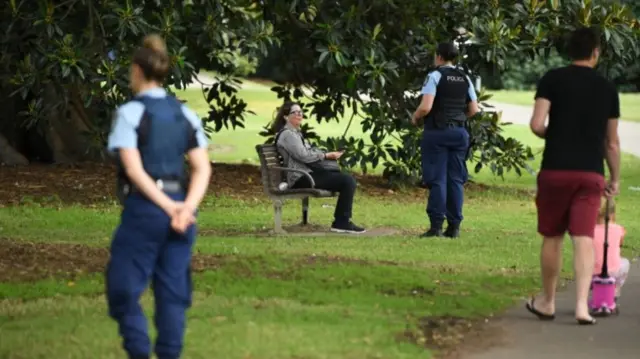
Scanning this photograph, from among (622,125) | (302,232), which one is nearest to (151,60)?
(302,232)

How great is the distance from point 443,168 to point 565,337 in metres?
5.37

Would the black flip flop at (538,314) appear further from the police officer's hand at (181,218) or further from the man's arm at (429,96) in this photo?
the man's arm at (429,96)

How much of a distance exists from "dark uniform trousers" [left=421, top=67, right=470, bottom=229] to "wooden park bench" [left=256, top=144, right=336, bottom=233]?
1.20 meters

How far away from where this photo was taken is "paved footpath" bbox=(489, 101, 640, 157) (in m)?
34.6

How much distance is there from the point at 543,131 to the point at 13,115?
14.6m

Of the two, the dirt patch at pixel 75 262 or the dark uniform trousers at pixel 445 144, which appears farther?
the dark uniform trousers at pixel 445 144

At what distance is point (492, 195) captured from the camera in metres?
21.5

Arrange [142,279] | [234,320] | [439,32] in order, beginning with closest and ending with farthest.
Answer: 1. [142,279]
2. [234,320]
3. [439,32]

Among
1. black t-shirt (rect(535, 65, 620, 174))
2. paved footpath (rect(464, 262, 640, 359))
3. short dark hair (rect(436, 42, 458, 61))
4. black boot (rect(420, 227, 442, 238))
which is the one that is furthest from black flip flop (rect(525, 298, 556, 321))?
black boot (rect(420, 227, 442, 238))

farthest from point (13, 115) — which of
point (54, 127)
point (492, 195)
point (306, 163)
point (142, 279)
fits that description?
point (142, 279)

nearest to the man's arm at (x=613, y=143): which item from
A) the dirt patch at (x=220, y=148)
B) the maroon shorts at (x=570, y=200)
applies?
the maroon shorts at (x=570, y=200)

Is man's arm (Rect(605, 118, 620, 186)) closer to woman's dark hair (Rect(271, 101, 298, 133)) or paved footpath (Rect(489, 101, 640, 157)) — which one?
woman's dark hair (Rect(271, 101, 298, 133))

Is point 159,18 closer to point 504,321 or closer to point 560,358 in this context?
point 504,321

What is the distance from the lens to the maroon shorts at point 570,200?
9.43 m
